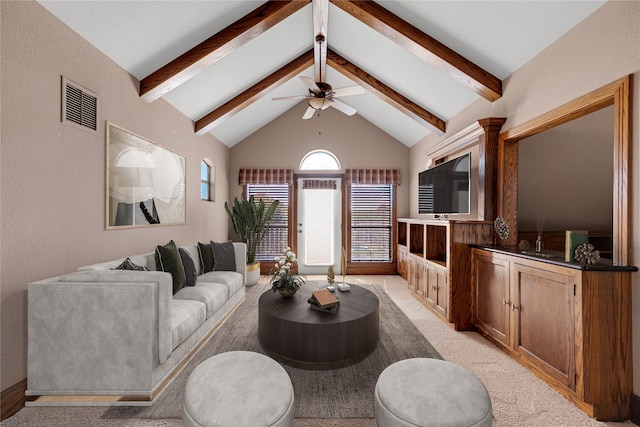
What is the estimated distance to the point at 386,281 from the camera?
530 centimetres

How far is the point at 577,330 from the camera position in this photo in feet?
6.06

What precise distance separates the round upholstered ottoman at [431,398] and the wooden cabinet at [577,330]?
1.03 metres

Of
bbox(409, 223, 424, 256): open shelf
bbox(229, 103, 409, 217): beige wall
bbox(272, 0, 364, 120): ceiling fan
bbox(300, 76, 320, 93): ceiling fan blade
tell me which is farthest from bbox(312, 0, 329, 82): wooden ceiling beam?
bbox(409, 223, 424, 256): open shelf

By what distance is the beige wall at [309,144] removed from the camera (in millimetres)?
5930

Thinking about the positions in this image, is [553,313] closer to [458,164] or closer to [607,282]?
[607,282]

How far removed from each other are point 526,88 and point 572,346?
88.1 inches

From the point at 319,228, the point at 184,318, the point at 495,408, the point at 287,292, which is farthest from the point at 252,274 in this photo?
the point at 495,408

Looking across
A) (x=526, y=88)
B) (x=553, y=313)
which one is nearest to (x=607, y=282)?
(x=553, y=313)

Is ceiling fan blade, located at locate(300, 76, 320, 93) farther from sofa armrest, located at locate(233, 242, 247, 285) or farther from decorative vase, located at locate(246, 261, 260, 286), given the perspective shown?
decorative vase, located at locate(246, 261, 260, 286)

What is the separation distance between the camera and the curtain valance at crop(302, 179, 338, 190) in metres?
5.90

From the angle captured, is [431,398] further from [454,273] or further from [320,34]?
[320,34]

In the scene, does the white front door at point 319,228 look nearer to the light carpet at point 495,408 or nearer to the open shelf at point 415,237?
the open shelf at point 415,237

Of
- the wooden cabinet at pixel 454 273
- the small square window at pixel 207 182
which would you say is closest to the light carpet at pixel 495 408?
the wooden cabinet at pixel 454 273

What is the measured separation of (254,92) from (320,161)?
2.11m
